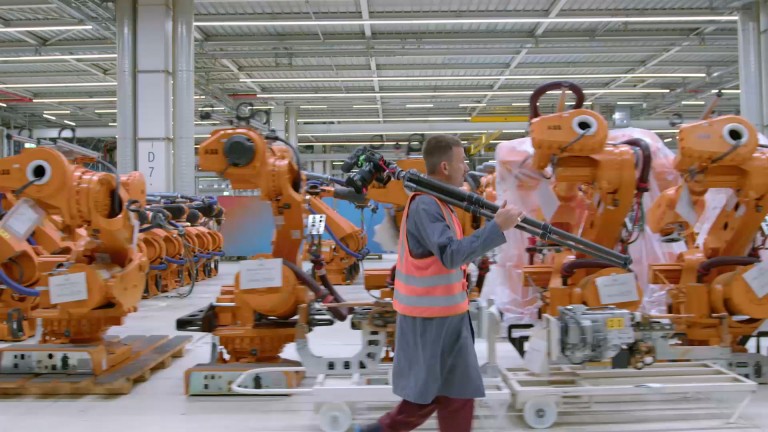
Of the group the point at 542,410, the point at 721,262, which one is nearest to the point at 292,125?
the point at 721,262

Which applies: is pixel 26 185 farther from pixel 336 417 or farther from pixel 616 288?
pixel 616 288

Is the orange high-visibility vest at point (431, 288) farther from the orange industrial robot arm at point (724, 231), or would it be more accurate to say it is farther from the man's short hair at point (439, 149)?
the orange industrial robot arm at point (724, 231)

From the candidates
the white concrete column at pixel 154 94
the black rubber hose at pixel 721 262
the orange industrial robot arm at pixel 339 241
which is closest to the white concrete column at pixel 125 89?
the white concrete column at pixel 154 94

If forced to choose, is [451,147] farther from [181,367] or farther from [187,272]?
[187,272]

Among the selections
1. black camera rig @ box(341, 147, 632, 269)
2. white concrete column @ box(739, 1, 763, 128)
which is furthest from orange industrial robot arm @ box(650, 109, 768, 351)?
white concrete column @ box(739, 1, 763, 128)

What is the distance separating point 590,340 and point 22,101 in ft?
56.0

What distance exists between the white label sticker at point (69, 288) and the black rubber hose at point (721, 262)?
4.51 m

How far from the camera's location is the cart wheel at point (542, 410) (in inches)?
136

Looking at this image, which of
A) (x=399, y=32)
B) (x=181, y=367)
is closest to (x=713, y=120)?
(x=181, y=367)

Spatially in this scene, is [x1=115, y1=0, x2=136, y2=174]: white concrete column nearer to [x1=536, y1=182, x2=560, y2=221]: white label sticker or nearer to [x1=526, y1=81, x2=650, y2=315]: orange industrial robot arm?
[x1=536, y1=182, x2=560, y2=221]: white label sticker

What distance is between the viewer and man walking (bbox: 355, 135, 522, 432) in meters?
2.37

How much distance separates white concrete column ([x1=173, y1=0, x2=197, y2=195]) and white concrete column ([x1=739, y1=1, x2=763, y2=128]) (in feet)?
29.1

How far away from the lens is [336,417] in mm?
3447

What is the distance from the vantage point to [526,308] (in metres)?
6.29
